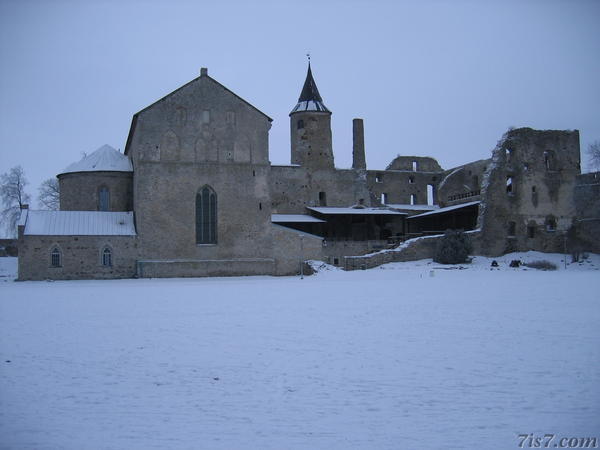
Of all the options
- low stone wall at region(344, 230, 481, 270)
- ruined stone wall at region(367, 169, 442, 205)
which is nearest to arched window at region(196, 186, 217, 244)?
low stone wall at region(344, 230, 481, 270)

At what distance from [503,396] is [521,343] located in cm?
332

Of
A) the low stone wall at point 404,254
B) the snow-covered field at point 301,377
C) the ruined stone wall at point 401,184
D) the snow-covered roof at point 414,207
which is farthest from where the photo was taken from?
the ruined stone wall at point 401,184

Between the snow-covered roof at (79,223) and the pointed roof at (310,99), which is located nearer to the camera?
the snow-covered roof at (79,223)

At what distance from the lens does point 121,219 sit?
116 ft

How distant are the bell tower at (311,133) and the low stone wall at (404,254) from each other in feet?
43.6

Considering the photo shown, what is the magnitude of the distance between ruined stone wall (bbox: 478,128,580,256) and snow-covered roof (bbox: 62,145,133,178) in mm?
22984

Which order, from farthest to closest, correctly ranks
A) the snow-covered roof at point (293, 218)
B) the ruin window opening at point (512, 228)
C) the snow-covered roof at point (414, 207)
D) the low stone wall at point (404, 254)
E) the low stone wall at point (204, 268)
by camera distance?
the snow-covered roof at point (414, 207) → the snow-covered roof at point (293, 218) → the ruin window opening at point (512, 228) → the low stone wall at point (404, 254) → the low stone wall at point (204, 268)

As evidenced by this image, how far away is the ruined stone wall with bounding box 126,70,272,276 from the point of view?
35.3 meters

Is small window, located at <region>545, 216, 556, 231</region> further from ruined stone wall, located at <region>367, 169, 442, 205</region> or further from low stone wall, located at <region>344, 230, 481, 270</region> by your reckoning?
ruined stone wall, located at <region>367, 169, 442, 205</region>

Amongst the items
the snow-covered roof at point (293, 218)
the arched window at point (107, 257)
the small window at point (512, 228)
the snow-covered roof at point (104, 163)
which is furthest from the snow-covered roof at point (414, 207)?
the arched window at point (107, 257)

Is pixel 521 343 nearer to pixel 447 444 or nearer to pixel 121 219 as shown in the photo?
pixel 447 444

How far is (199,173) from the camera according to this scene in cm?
3647

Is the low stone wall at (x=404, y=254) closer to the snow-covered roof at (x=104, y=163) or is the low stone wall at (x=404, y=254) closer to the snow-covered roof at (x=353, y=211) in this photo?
the snow-covered roof at (x=353, y=211)

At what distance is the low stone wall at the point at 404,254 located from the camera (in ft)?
121
